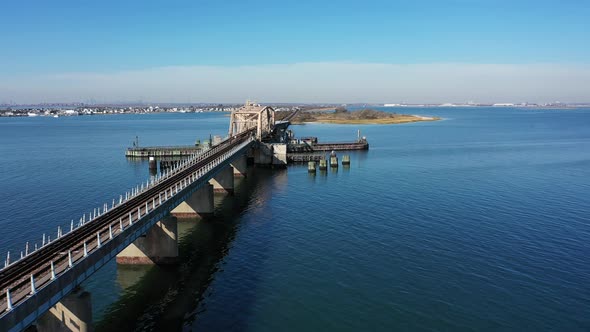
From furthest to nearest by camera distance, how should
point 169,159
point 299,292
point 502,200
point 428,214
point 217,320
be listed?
point 169,159, point 502,200, point 428,214, point 299,292, point 217,320

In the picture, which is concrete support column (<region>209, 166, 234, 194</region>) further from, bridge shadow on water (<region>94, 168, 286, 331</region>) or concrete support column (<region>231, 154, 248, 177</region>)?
bridge shadow on water (<region>94, 168, 286, 331</region>)

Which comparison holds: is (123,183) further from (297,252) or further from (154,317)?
(154,317)

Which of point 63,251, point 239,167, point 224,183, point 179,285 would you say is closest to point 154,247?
point 179,285

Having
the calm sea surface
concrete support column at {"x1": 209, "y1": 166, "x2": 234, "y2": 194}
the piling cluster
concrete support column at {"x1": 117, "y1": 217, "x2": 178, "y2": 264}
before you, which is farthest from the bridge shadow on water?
the piling cluster

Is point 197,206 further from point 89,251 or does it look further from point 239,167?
point 239,167

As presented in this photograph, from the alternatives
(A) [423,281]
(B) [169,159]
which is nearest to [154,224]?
(A) [423,281]

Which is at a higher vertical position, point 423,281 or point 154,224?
point 154,224
